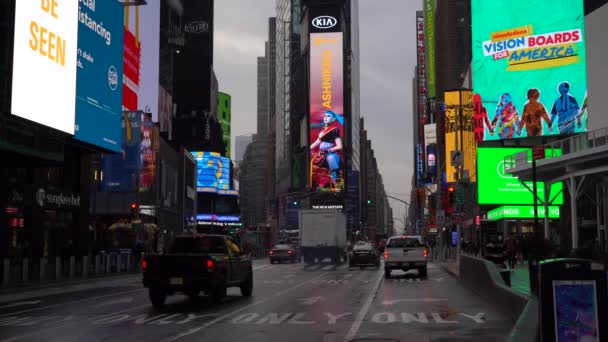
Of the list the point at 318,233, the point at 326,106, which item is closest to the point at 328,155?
the point at 326,106

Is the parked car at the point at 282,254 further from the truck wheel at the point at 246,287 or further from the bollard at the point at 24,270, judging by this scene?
the truck wheel at the point at 246,287

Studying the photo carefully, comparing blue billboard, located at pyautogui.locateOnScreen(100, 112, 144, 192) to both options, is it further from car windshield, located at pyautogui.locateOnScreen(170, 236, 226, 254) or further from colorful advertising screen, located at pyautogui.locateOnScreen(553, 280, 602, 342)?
colorful advertising screen, located at pyautogui.locateOnScreen(553, 280, 602, 342)

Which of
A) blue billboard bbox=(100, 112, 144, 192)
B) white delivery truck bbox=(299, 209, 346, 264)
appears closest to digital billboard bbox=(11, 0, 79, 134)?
white delivery truck bbox=(299, 209, 346, 264)

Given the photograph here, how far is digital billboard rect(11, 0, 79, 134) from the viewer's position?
30.0 metres

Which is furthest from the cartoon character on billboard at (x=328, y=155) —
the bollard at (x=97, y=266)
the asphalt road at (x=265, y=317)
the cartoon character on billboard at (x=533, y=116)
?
the asphalt road at (x=265, y=317)

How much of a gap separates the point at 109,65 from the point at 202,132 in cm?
11317

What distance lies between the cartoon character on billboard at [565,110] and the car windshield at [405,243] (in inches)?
1502

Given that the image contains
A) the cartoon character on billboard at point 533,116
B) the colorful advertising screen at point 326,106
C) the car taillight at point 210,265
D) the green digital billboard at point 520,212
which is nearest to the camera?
the car taillight at point 210,265

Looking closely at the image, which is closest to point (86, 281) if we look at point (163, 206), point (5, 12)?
point (5, 12)

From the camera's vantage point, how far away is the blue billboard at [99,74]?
40.1 metres

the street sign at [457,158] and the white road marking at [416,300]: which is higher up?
the street sign at [457,158]

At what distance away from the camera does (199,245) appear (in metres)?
20.9

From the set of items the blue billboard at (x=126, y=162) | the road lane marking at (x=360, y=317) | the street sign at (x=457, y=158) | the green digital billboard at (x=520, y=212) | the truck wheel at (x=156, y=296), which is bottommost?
the road lane marking at (x=360, y=317)

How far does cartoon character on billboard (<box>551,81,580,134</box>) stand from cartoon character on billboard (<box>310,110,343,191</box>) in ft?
398
